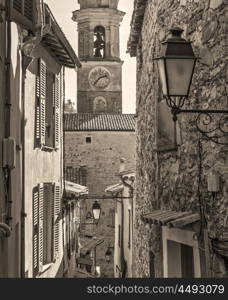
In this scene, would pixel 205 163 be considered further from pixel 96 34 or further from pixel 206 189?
pixel 96 34

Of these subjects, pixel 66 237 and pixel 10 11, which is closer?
pixel 10 11

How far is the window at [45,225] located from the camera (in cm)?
947

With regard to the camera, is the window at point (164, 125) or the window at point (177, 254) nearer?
the window at point (177, 254)

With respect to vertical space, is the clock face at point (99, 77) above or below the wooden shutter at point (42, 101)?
above

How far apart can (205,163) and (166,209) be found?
1798mm

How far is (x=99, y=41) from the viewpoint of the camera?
126ft

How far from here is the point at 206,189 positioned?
17.5ft

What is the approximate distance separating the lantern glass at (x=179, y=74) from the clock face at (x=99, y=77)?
3438cm

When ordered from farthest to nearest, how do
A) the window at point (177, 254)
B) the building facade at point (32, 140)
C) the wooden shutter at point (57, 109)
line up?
the wooden shutter at point (57, 109) < the building facade at point (32, 140) < the window at point (177, 254)

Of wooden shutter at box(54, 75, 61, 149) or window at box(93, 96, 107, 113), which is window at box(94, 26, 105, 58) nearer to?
window at box(93, 96, 107, 113)

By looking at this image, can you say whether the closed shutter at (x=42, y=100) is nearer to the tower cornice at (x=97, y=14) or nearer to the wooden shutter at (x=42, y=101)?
the wooden shutter at (x=42, y=101)

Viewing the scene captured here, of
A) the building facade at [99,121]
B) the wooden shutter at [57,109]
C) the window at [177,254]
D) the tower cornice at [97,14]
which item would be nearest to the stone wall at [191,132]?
the window at [177,254]

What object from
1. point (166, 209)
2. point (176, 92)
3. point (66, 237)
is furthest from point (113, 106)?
point (176, 92)

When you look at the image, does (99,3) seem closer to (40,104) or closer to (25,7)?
(40,104)
